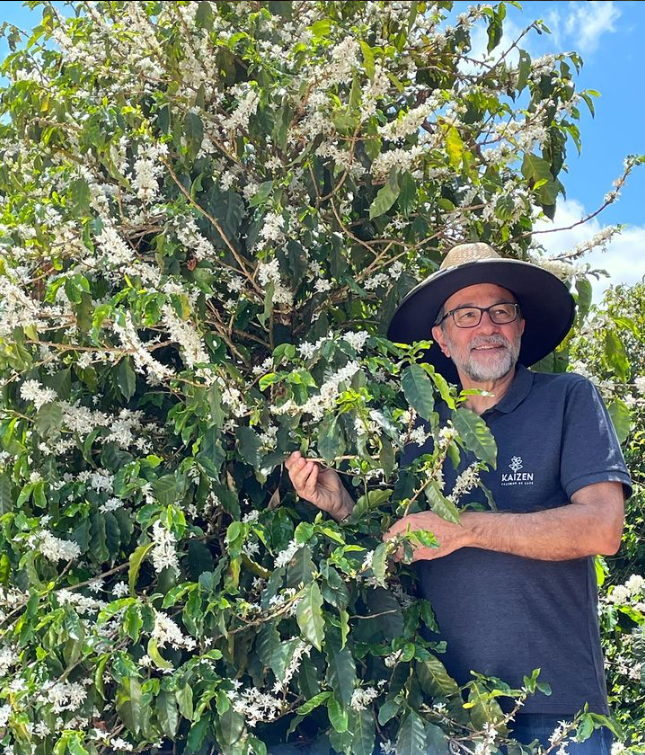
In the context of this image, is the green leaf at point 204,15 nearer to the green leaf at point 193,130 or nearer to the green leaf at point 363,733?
the green leaf at point 193,130

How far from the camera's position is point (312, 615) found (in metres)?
1.65

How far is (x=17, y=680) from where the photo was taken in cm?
189

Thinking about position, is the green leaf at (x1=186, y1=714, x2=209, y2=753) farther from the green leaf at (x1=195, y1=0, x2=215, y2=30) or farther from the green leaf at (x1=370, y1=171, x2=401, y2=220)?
the green leaf at (x1=195, y1=0, x2=215, y2=30)

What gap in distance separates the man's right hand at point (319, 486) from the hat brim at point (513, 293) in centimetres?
60

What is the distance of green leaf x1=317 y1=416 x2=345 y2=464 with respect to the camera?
1.72 meters

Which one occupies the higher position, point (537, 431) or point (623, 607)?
point (537, 431)

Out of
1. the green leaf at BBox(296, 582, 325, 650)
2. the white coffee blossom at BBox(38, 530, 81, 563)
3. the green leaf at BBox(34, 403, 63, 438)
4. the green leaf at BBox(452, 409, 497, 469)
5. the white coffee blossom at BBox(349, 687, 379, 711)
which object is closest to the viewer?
the green leaf at BBox(296, 582, 325, 650)

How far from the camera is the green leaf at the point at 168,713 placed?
1.77 meters

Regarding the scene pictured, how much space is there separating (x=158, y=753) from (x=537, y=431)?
1.31 meters

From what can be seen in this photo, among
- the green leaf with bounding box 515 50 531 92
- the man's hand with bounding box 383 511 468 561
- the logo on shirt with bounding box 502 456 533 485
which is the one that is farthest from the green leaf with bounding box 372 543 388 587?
the green leaf with bounding box 515 50 531 92

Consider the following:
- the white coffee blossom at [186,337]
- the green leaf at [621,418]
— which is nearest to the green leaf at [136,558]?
the white coffee blossom at [186,337]

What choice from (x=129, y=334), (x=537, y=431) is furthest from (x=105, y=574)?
(x=537, y=431)

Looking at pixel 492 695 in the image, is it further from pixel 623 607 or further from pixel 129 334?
pixel 129 334

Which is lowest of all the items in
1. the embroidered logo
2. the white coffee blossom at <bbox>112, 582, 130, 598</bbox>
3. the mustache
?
the white coffee blossom at <bbox>112, 582, 130, 598</bbox>
